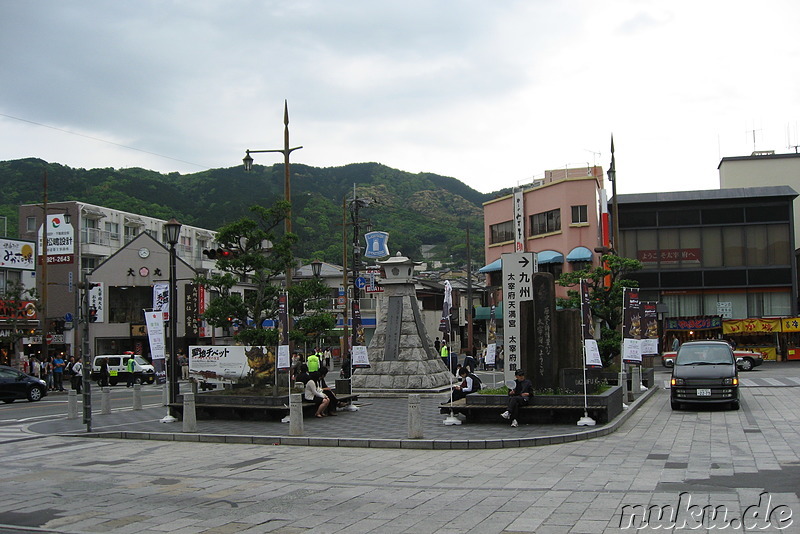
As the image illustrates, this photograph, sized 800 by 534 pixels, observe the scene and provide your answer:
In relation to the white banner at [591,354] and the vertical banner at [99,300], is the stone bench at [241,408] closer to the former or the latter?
the white banner at [591,354]

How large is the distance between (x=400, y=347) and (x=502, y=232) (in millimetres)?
31367

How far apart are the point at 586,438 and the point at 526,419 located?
2.13 m

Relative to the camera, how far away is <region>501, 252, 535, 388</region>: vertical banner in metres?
19.6

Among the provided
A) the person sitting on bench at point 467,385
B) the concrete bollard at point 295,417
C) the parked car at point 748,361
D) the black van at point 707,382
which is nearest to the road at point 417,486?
the concrete bollard at point 295,417

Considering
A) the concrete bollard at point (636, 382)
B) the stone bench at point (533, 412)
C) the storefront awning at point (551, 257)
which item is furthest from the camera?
the storefront awning at point (551, 257)

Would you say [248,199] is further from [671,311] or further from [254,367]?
[254,367]

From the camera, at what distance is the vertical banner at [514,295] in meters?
19.6

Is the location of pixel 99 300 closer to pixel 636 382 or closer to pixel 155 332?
pixel 155 332

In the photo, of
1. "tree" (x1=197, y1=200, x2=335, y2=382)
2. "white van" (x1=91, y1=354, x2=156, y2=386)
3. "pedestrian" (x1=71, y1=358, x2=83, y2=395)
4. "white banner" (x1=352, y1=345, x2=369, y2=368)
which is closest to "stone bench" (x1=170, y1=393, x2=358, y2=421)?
"tree" (x1=197, y1=200, x2=335, y2=382)

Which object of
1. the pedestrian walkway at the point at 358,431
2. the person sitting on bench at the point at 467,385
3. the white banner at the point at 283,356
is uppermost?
the white banner at the point at 283,356

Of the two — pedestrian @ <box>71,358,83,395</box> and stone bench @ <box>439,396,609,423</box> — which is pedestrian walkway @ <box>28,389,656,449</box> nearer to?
stone bench @ <box>439,396,609,423</box>

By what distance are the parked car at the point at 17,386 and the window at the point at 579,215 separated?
111ft

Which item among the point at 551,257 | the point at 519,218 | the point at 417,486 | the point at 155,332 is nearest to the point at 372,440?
the point at 417,486

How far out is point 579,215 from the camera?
165ft
